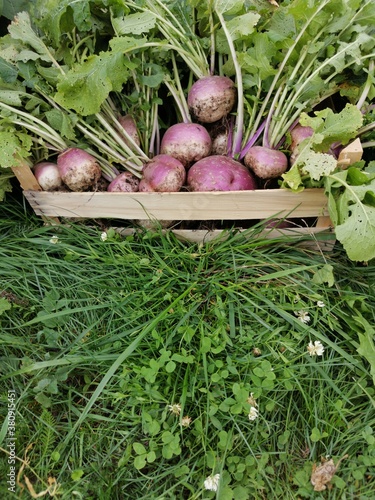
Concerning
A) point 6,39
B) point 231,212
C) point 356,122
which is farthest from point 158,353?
point 6,39

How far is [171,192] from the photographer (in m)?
1.96

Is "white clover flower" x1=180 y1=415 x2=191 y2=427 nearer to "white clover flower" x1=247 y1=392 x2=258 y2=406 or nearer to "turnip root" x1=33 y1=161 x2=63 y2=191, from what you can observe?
"white clover flower" x1=247 y1=392 x2=258 y2=406

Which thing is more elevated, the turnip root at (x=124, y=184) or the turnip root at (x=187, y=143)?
the turnip root at (x=187, y=143)

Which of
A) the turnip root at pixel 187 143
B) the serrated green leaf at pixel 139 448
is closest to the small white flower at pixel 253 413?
the serrated green leaf at pixel 139 448

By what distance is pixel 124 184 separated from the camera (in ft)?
6.94

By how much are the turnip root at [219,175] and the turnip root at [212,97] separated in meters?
0.24

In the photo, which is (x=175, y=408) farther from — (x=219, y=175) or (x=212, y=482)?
(x=219, y=175)

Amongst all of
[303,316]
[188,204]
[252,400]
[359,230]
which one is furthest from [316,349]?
[188,204]

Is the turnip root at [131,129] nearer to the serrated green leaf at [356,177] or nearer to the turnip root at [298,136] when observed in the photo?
the turnip root at [298,136]

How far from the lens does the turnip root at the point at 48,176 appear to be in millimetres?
2145

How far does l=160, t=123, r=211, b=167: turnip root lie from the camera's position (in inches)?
81.3

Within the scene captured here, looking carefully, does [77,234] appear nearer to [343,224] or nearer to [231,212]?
[231,212]

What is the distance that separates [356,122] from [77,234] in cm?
143

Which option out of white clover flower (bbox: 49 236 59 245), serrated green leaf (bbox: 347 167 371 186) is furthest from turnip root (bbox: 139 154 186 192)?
serrated green leaf (bbox: 347 167 371 186)
